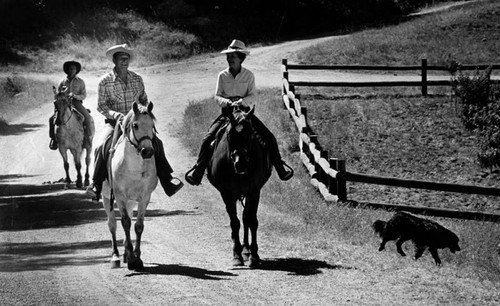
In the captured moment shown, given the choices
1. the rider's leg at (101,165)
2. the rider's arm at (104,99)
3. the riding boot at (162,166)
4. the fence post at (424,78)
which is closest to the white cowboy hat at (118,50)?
the rider's arm at (104,99)

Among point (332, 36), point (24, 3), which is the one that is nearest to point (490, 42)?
point (332, 36)

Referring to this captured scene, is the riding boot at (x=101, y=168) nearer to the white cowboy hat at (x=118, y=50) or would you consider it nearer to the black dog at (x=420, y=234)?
the white cowboy hat at (x=118, y=50)

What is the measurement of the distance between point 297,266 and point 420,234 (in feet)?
6.30

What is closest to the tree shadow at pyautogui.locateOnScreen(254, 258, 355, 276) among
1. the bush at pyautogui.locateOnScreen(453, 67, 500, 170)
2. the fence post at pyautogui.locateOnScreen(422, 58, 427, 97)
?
the bush at pyautogui.locateOnScreen(453, 67, 500, 170)

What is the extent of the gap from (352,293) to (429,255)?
4.25 meters

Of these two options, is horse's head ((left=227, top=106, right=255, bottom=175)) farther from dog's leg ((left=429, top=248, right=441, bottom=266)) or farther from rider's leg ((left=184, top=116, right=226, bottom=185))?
dog's leg ((left=429, top=248, right=441, bottom=266))

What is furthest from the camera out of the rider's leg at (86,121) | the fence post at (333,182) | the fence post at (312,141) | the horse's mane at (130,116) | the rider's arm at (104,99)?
the fence post at (312,141)

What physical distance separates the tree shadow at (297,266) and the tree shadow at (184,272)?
2.50 ft

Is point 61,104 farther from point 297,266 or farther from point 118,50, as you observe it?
point 297,266

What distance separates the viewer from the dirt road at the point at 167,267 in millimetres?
10859

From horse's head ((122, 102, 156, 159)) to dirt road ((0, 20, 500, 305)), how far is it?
1.66 m

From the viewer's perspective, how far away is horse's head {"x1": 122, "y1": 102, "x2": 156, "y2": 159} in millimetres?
11867

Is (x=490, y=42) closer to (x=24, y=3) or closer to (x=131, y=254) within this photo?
(x=24, y=3)

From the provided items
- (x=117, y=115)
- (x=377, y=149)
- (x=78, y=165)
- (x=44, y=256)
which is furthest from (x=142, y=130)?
(x=377, y=149)
